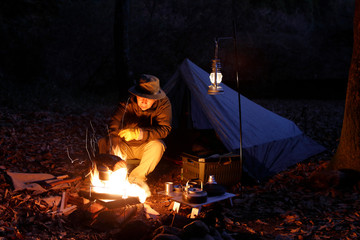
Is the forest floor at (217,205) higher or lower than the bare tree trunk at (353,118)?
lower

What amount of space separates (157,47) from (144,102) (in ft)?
36.2

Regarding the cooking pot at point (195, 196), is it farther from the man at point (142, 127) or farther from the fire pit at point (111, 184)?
the man at point (142, 127)

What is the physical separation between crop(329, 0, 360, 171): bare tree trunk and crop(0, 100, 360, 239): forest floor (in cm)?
35

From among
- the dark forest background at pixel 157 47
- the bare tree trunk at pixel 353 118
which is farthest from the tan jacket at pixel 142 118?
the dark forest background at pixel 157 47

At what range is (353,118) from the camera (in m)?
4.14

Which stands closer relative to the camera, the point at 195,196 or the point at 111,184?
the point at 195,196

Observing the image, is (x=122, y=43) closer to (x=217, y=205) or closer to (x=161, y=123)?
(x=161, y=123)

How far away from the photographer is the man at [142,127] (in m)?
A: 4.07

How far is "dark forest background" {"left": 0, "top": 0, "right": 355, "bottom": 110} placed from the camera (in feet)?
40.7

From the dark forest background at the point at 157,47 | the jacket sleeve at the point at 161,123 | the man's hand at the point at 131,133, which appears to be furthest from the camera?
the dark forest background at the point at 157,47

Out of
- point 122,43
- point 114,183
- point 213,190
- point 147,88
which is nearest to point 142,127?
point 147,88

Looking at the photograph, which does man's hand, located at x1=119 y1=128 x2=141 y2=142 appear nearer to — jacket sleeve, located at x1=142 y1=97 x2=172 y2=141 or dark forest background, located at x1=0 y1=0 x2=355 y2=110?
jacket sleeve, located at x1=142 y1=97 x2=172 y2=141

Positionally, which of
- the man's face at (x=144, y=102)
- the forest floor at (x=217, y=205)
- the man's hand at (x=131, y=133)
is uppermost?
the man's face at (x=144, y=102)

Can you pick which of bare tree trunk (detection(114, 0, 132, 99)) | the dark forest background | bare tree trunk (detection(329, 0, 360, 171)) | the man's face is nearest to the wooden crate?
the man's face
